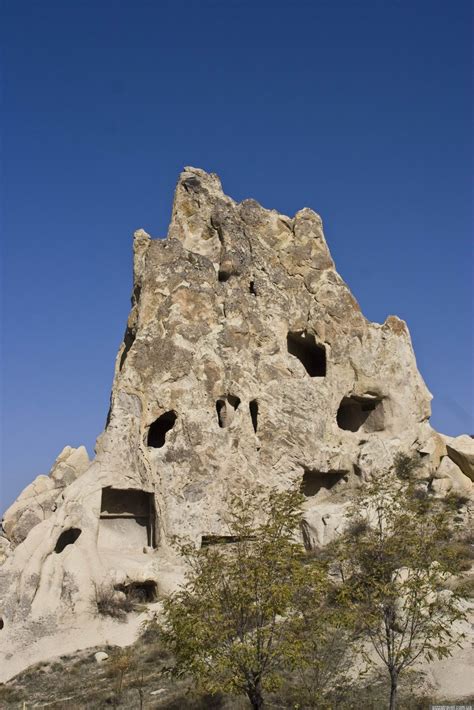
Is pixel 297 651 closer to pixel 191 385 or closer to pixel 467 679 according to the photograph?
pixel 467 679

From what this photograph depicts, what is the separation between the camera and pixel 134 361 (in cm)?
2109

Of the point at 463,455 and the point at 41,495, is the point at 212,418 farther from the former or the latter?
the point at 463,455

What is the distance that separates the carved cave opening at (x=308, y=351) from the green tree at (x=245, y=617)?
47.3 ft

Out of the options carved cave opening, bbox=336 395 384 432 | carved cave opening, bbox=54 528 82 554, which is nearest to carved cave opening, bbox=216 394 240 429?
carved cave opening, bbox=336 395 384 432

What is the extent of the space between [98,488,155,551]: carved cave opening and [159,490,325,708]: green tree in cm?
929

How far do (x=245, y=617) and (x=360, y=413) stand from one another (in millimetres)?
15666

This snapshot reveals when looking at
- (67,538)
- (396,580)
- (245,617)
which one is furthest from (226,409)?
(245,617)

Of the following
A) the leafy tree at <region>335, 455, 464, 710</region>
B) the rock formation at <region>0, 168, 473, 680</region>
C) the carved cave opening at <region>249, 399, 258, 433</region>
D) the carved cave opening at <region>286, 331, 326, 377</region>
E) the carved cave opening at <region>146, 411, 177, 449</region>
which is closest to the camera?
the leafy tree at <region>335, 455, 464, 710</region>

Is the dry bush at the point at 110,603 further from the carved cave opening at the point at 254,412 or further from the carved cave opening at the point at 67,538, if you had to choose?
the carved cave opening at the point at 254,412

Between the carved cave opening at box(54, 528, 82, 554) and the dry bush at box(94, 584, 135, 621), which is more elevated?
the carved cave opening at box(54, 528, 82, 554)

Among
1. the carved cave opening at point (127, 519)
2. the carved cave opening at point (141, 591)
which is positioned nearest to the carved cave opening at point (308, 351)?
the carved cave opening at point (127, 519)

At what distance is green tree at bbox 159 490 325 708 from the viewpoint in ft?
31.4

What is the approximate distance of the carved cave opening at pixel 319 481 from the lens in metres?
22.7

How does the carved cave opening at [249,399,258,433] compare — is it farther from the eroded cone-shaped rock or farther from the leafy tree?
the leafy tree
